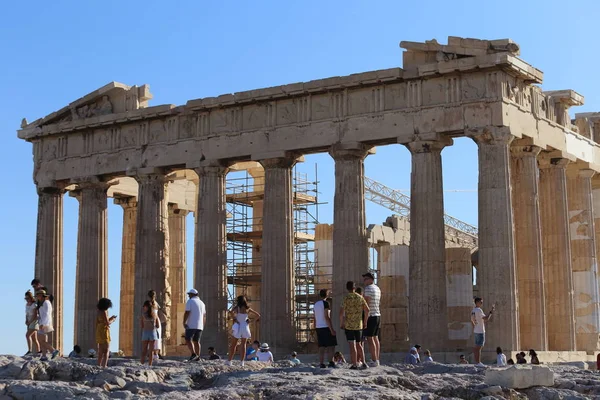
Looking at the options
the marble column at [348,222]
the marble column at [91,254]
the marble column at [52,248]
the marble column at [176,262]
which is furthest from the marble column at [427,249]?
the marble column at [52,248]

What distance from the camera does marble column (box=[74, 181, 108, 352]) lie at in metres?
47.8

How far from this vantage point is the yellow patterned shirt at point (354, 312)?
1006 inches

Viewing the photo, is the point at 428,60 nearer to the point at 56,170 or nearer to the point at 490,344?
the point at 490,344

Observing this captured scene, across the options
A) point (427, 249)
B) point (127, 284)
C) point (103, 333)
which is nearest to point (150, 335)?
point (103, 333)

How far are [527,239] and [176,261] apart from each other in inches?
746

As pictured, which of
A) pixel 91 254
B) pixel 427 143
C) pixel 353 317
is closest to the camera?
pixel 353 317

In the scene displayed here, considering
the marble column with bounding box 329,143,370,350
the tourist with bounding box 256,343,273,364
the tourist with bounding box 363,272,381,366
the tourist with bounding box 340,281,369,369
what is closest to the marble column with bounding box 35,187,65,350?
the marble column with bounding box 329,143,370,350

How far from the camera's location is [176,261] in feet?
175

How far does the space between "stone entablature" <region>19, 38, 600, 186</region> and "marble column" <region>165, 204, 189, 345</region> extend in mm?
6898

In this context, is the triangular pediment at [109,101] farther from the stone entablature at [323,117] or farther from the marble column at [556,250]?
the marble column at [556,250]

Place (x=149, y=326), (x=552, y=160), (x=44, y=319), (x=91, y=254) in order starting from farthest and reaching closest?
(x=91, y=254)
(x=552, y=160)
(x=44, y=319)
(x=149, y=326)

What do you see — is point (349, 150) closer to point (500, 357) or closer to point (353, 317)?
point (500, 357)

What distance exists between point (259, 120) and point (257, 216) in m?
12.9

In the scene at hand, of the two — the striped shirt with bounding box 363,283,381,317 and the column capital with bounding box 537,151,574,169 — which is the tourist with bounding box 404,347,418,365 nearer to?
the striped shirt with bounding box 363,283,381,317
